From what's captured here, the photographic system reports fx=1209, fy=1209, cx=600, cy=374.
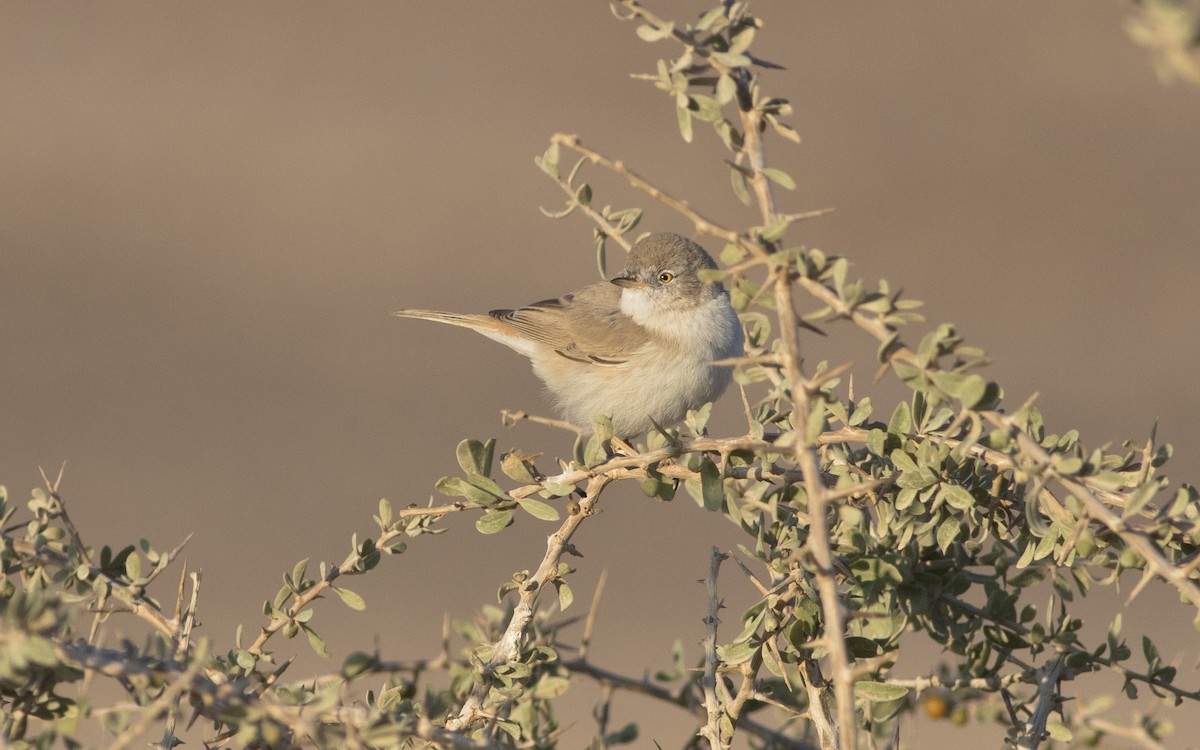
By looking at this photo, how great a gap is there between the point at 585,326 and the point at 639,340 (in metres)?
0.38

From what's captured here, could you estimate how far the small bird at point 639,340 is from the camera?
5.41 metres

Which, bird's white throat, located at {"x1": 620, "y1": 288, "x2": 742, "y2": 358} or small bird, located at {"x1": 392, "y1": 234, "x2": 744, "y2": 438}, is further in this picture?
bird's white throat, located at {"x1": 620, "y1": 288, "x2": 742, "y2": 358}

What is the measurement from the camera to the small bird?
17.7 ft

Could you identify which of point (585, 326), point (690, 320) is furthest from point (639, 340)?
point (585, 326)

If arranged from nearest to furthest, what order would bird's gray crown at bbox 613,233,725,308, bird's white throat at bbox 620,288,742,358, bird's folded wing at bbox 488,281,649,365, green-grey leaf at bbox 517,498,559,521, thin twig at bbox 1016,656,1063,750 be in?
thin twig at bbox 1016,656,1063,750, green-grey leaf at bbox 517,498,559,521, bird's white throat at bbox 620,288,742,358, bird's folded wing at bbox 488,281,649,365, bird's gray crown at bbox 613,233,725,308

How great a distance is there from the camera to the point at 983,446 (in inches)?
90.4

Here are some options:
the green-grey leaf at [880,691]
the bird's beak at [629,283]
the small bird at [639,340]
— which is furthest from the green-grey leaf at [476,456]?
the bird's beak at [629,283]

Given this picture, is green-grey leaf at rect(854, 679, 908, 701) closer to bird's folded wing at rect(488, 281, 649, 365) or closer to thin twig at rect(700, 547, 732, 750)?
thin twig at rect(700, 547, 732, 750)

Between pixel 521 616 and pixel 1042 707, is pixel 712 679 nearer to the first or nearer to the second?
pixel 521 616

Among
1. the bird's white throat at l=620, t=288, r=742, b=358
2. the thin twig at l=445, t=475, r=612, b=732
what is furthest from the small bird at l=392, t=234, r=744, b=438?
the thin twig at l=445, t=475, r=612, b=732

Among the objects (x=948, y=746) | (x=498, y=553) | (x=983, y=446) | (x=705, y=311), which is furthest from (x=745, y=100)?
(x=498, y=553)

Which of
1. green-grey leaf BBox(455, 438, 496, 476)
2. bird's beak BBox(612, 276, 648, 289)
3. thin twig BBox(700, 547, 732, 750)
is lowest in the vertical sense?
thin twig BBox(700, 547, 732, 750)

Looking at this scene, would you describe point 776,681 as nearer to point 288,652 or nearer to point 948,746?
point 948,746

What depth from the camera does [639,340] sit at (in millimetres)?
5660
